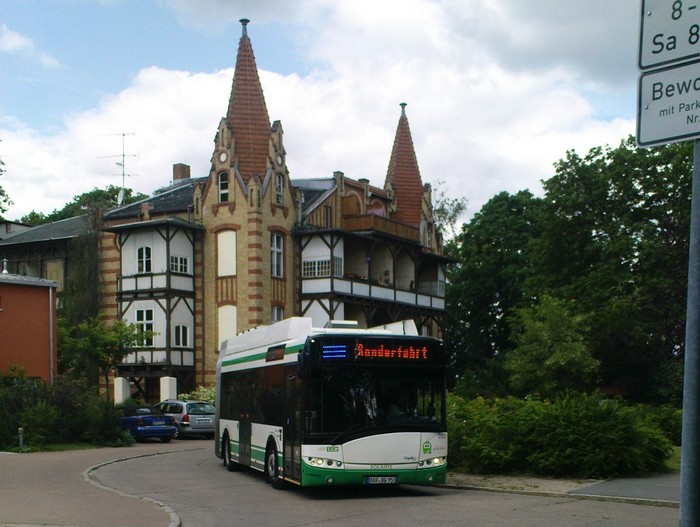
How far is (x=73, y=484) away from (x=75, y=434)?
14.5 metres

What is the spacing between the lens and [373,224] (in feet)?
185

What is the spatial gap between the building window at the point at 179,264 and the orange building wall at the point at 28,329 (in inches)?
439

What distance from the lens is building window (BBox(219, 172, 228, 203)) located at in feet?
175

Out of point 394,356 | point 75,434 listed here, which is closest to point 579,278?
point 75,434

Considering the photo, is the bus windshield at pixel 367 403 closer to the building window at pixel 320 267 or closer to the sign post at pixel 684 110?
the sign post at pixel 684 110

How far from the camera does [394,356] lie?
17.0 meters

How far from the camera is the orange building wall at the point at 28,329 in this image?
131ft

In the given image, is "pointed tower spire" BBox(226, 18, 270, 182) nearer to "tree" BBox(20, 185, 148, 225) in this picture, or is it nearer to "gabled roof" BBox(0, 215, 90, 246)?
"gabled roof" BBox(0, 215, 90, 246)

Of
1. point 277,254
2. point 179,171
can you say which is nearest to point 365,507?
point 277,254

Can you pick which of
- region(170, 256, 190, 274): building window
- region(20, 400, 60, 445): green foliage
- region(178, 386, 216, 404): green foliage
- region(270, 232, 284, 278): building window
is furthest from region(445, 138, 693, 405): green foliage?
region(20, 400, 60, 445): green foliage

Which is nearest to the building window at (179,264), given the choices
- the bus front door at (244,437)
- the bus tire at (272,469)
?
the bus front door at (244,437)

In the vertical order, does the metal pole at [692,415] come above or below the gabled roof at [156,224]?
below

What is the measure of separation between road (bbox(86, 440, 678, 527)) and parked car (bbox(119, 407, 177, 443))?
15.1 meters

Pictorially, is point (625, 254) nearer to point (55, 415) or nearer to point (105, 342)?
point (105, 342)
